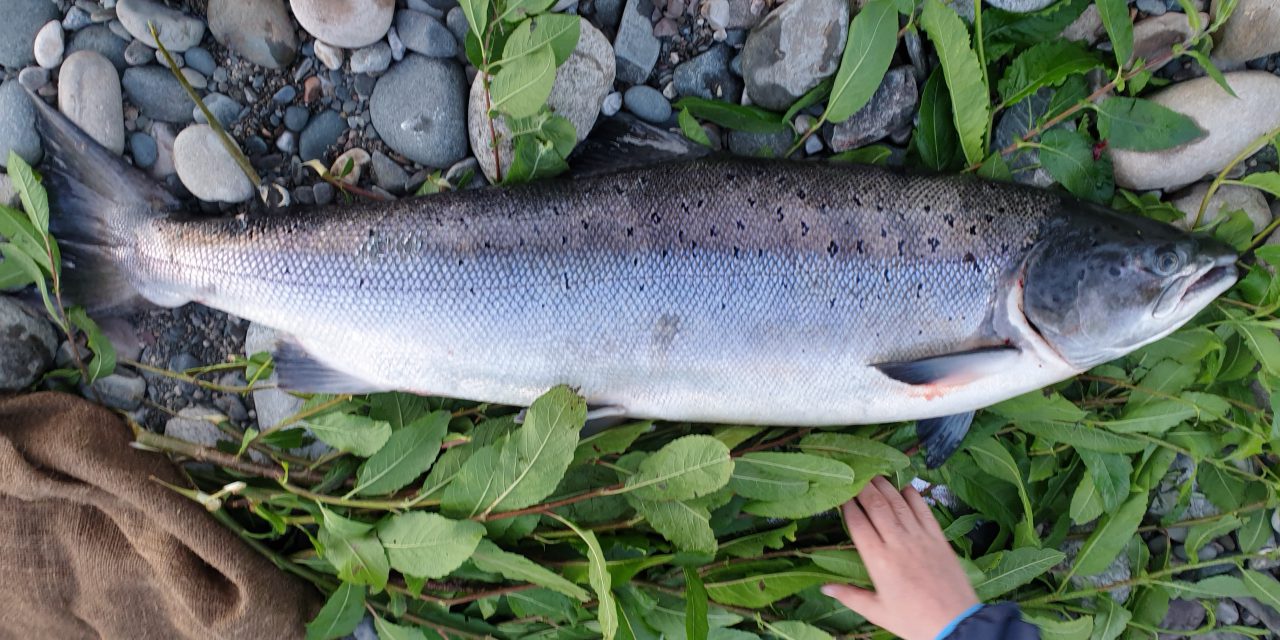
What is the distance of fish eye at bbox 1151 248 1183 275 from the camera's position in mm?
1710

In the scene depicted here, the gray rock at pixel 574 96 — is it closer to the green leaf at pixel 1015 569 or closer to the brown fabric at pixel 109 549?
the brown fabric at pixel 109 549

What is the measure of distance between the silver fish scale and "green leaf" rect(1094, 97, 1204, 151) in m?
0.34

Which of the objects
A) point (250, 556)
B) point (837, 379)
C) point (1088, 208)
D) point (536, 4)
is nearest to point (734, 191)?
point (837, 379)

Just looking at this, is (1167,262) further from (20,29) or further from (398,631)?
(20,29)

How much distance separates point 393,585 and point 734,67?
168 cm

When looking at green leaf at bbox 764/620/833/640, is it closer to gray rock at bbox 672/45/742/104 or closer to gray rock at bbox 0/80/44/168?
gray rock at bbox 672/45/742/104

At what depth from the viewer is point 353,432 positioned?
1728 mm

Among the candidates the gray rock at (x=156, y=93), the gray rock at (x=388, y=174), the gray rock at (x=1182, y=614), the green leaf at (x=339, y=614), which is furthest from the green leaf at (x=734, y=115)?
the gray rock at (x=1182, y=614)

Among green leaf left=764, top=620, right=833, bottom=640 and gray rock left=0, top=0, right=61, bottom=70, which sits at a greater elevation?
gray rock left=0, top=0, right=61, bottom=70

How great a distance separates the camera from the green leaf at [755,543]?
1838mm

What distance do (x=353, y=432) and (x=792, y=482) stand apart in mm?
1074

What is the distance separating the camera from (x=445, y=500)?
1.68m

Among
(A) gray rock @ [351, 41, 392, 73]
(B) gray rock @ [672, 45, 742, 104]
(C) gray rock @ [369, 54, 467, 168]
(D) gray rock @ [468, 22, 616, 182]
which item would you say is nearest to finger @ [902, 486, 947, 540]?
(B) gray rock @ [672, 45, 742, 104]

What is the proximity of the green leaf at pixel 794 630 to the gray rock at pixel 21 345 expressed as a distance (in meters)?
2.11
